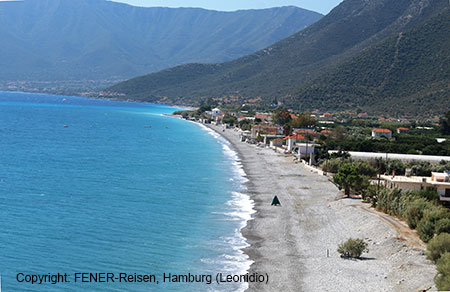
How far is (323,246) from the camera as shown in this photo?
2309 cm

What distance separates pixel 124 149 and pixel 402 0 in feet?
404

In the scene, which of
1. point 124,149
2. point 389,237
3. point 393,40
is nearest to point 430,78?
point 393,40

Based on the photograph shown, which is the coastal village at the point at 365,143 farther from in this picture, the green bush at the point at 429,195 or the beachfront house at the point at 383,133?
the green bush at the point at 429,195

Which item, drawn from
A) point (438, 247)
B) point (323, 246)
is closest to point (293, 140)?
point (323, 246)

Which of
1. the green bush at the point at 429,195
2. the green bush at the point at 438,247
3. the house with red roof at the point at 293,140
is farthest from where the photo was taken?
the house with red roof at the point at 293,140

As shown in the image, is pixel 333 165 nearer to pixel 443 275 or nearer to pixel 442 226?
pixel 442 226

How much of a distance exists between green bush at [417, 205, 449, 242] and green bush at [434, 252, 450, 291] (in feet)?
14.3

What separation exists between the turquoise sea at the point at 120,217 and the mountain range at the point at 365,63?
72.2 meters

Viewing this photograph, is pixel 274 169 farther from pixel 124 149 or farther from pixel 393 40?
pixel 393 40

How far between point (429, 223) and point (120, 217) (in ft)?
50.3

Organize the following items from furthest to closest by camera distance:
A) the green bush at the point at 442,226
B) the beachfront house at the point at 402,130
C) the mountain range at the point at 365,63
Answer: the mountain range at the point at 365,63 → the beachfront house at the point at 402,130 → the green bush at the point at 442,226

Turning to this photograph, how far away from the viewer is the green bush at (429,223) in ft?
70.4

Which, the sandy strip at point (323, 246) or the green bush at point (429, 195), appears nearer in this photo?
the sandy strip at point (323, 246)

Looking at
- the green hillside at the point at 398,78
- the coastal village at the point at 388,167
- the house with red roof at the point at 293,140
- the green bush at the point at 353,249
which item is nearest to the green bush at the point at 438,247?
the coastal village at the point at 388,167
